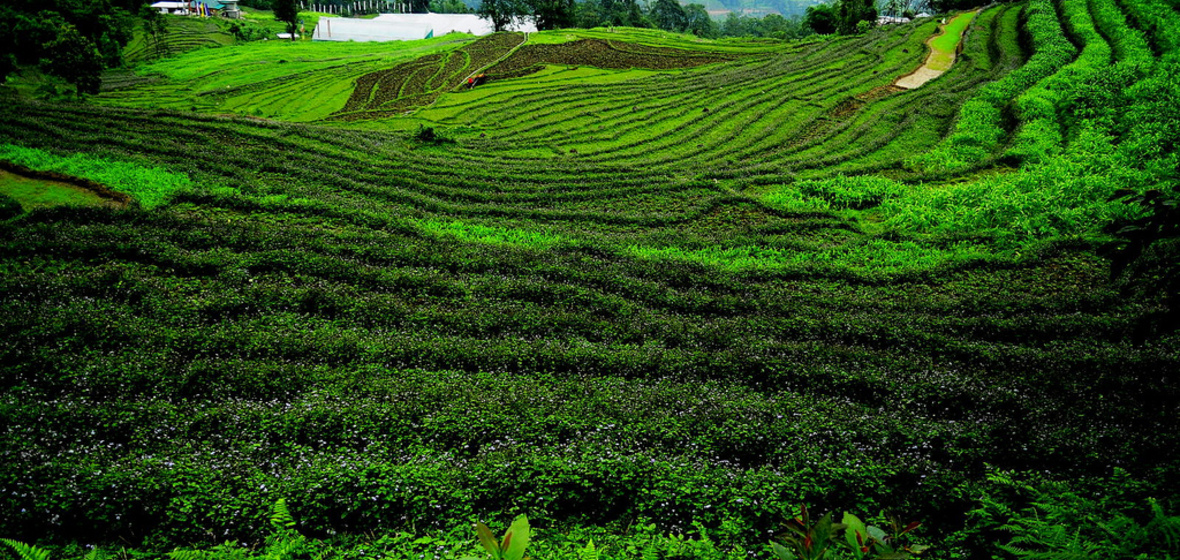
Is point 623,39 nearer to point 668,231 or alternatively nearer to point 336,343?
point 668,231

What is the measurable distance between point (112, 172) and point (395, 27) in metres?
88.8

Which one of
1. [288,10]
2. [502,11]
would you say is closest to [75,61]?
[288,10]

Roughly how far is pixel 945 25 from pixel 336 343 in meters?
59.7

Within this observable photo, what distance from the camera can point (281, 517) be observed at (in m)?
6.09

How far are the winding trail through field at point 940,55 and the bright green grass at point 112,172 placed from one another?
125 feet

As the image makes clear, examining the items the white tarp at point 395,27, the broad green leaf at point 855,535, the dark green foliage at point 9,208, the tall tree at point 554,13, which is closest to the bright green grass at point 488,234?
the dark green foliage at point 9,208

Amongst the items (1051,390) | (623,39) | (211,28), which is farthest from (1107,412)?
(211,28)

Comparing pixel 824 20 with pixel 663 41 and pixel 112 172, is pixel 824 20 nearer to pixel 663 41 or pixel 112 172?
pixel 663 41

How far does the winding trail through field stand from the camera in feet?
127

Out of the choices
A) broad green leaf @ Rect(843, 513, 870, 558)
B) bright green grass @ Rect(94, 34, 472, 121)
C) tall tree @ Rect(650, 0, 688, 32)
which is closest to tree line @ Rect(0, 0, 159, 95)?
bright green grass @ Rect(94, 34, 472, 121)

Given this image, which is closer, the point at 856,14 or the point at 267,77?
the point at 267,77

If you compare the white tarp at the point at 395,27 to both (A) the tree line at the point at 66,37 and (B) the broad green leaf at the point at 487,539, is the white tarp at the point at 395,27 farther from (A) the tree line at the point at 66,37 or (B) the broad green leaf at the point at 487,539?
(B) the broad green leaf at the point at 487,539

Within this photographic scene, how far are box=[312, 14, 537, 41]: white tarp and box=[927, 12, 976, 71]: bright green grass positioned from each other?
52.2 metres

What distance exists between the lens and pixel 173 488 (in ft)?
22.1
